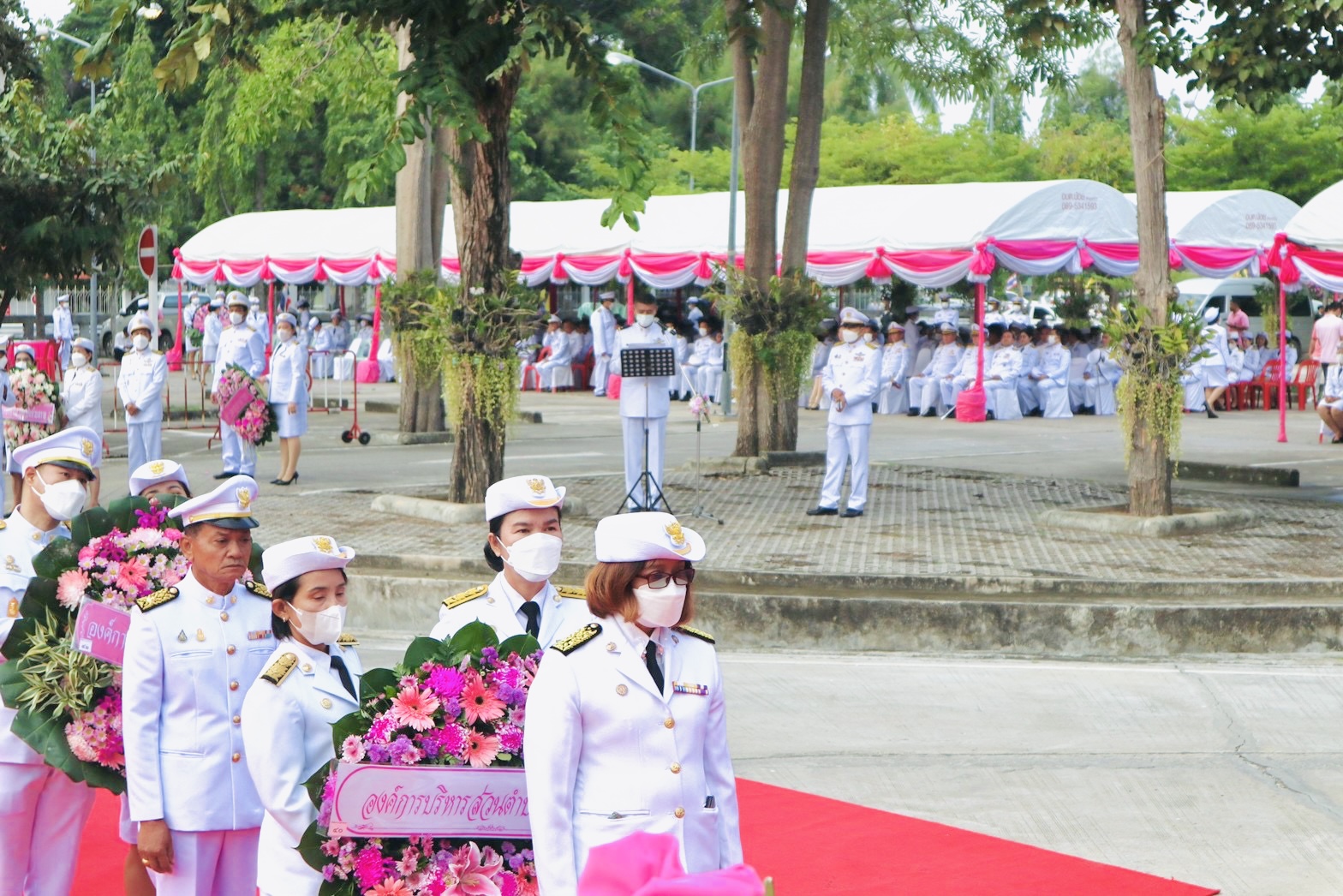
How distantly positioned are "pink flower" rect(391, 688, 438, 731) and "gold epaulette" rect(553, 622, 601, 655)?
36 centimetres

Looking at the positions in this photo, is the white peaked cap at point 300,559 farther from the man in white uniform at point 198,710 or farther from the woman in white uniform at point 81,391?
the woman in white uniform at point 81,391

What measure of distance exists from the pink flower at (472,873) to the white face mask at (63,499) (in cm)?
263

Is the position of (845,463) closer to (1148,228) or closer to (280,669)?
(1148,228)

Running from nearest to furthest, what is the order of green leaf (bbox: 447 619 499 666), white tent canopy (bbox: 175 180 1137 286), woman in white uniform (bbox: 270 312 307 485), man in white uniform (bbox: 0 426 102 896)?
green leaf (bbox: 447 619 499 666), man in white uniform (bbox: 0 426 102 896), woman in white uniform (bbox: 270 312 307 485), white tent canopy (bbox: 175 180 1137 286)

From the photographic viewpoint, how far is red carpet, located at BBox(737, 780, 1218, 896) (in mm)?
6344

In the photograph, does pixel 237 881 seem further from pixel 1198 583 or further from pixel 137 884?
pixel 1198 583

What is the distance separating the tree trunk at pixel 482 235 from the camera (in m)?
14.1

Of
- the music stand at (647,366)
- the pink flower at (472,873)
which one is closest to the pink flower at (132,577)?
the pink flower at (472,873)

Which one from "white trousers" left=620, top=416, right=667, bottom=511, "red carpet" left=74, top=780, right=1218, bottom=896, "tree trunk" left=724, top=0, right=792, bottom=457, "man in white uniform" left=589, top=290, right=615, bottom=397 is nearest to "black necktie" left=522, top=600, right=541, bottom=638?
"red carpet" left=74, top=780, right=1218, bottom=896

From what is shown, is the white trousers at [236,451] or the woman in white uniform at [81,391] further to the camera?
the white trousers at [236,451]

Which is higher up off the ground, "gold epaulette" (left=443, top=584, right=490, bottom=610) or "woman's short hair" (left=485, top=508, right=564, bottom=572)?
"woman's short hair" (left=485, top=508, right=564, bottom=572)

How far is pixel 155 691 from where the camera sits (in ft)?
16.2

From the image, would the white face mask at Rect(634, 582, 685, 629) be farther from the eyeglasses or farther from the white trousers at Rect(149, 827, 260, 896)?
the white trousers at Rect(149, 827, 260, 896)

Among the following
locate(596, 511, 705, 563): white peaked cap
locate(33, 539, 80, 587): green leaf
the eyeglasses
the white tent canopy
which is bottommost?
locate(33, 539, 80, 587): green leaf
